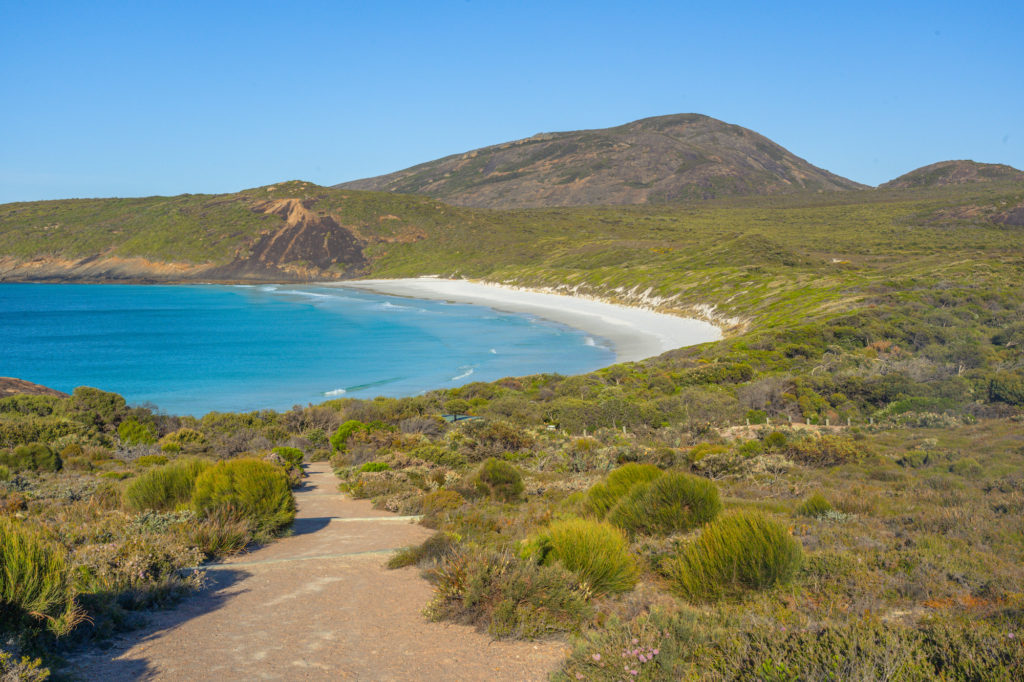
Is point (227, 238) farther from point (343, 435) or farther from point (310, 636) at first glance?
point (310, 636)

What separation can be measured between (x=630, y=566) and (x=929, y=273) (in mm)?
44980

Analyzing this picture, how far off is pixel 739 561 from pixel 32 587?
17.5ft

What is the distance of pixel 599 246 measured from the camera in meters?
86.4

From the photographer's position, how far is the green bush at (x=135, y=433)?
15875 millimetres

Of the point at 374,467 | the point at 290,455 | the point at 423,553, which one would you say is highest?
the point at 423,553

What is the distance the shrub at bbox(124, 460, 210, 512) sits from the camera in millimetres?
8516

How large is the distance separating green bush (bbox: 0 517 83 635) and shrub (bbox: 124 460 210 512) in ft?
13.0

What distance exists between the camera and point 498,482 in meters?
10.7

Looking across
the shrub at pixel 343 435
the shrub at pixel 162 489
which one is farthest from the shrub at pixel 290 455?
the shrub at pixel 162 489

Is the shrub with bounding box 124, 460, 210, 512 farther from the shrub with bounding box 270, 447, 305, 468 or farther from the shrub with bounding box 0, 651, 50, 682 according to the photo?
the shrub with bounding box 0, 651, 50, 682

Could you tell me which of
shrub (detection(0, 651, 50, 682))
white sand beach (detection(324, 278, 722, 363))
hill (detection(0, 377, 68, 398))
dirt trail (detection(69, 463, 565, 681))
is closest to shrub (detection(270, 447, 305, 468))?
dirt trail (detection(69, 463, 565, 681))

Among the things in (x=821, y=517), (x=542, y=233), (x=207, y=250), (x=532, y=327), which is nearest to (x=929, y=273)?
(x=532, y=327)

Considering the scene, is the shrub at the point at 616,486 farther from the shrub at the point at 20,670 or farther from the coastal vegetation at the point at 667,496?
the shrub at the point at 20,670

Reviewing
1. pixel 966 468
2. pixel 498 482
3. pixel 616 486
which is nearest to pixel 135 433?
pixel 498 482
